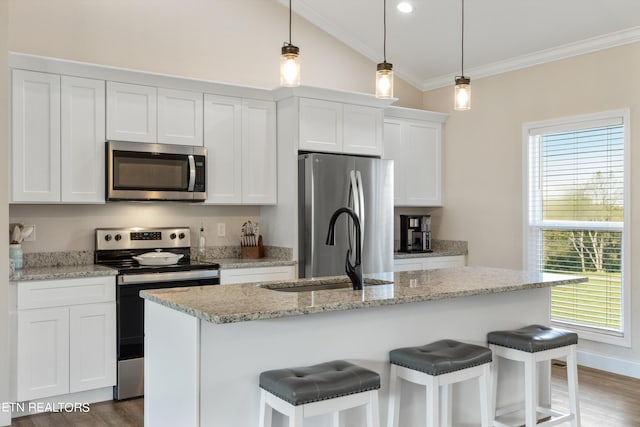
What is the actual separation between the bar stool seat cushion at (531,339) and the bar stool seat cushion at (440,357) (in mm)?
316

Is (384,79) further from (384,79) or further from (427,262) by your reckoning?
(427,262)

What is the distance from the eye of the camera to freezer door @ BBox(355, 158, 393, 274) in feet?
16.1

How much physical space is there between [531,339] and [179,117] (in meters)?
2.94

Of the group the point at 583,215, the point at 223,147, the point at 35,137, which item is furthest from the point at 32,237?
the point at 583,215

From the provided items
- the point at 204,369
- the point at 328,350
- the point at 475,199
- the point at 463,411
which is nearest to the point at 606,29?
the point at 475,199

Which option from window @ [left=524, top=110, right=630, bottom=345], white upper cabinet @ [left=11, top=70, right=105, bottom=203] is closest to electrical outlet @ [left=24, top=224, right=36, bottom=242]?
white upper cabinet @ [left=11, top=70, right=105, bottom=203]

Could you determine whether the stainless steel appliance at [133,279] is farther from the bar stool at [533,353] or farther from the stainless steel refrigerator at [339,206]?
the bar stool at [533,353]

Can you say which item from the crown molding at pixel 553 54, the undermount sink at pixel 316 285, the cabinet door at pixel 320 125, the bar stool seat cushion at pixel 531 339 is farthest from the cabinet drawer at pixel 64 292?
the crown molding at pixel 553 54

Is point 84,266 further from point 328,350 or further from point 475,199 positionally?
point 475,199

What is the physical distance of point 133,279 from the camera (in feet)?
12.9

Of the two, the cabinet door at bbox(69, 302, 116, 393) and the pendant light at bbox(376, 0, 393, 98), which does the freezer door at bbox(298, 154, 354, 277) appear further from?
Answer: the pendant light at bbox(376, 0, 393, 98)

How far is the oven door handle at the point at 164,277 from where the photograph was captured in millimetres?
3924

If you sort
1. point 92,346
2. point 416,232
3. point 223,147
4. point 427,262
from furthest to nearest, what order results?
point 416,232 → point 427,262 → point 223,147 → point 92,346

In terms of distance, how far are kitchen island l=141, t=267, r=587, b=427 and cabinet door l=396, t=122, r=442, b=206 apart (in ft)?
8.56
